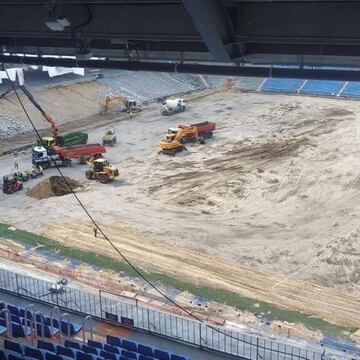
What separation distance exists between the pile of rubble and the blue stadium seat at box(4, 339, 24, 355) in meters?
28.9

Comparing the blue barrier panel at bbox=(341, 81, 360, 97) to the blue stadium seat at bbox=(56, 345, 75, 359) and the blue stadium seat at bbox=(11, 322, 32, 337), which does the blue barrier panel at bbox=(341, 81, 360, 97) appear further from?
the blue stadium seat at bbox=(56, 345, 75, 359)

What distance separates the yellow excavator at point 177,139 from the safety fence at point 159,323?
55.9ft

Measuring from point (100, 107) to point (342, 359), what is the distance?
36.4 meters

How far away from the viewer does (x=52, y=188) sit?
93.6ft

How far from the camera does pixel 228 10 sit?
9.95 meters

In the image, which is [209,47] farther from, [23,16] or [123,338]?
[123,338]

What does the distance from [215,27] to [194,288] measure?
11.5m

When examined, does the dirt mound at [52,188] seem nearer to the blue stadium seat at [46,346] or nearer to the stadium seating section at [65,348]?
the stadium seating section at [65,348]

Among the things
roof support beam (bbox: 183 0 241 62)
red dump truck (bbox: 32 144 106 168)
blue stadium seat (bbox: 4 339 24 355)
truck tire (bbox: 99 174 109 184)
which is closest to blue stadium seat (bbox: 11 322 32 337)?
blue stadium seat (bbox: 4 339 24 355)

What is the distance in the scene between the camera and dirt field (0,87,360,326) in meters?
20.3

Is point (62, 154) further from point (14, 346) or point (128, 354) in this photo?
point (128, 354)

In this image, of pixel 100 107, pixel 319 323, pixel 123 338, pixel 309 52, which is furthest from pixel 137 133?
pixel 309 52

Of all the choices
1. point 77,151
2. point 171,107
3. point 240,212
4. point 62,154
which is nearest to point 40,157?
point 62,154

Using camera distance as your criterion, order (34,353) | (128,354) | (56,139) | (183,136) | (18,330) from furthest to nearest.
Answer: (183,136) < (56,139) < (18,330) < (128,354) < (34,353)
